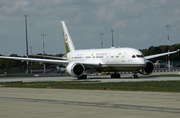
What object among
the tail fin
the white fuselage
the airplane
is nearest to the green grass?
the white fuselage

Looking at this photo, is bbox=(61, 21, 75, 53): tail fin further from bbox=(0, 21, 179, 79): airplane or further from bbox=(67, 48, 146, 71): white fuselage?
bbox=(67, 48, 146, 71): white fuselage

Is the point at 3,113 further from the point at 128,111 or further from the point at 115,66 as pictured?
the point at 115,66

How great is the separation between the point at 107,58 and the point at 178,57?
13587 centimetres

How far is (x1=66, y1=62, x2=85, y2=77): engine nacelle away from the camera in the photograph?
5072cm

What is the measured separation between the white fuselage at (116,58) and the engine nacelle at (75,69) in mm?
3020

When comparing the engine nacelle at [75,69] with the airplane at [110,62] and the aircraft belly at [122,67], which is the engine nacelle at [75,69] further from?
the aircraft belly at [122,67]

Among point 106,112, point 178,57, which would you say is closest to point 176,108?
point 106,112

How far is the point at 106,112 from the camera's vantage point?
14430 millimetres

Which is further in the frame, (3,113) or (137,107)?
(137,107)

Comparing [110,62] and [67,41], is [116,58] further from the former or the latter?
[67,41]

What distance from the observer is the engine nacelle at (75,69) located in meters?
50.7

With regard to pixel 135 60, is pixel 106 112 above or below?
below

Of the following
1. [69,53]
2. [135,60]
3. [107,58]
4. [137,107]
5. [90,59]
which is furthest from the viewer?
[69,53]

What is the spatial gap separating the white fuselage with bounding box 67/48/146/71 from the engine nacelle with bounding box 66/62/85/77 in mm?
3020
